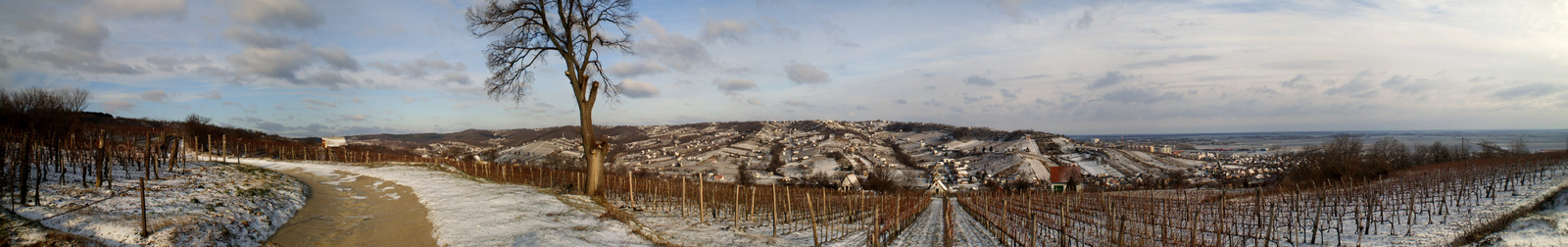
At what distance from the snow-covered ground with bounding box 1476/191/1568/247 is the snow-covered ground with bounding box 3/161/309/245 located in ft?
61.2

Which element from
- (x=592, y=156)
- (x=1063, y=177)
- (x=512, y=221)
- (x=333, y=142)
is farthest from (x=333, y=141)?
(x=1063, y=177)

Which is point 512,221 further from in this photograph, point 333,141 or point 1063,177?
point 1063,177

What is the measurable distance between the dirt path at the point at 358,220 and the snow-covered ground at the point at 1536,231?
1658 centimetres

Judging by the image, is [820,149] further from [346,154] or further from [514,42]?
[514,42]

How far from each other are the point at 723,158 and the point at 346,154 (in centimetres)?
5964

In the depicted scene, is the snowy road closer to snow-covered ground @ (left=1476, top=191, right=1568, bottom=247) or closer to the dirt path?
snow-covered ground @ (left=1476, top=191, right=1568, bottom=247)

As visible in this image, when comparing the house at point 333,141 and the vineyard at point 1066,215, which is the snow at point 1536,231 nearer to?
the vineyard at point 1066,215

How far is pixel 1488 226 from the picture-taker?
1034 cm

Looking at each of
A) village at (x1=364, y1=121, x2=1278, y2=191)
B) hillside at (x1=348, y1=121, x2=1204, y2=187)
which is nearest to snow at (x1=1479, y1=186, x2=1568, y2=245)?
village at (x1=364, y1=121, x2=1278, y2=191)

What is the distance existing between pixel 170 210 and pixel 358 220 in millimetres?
2531

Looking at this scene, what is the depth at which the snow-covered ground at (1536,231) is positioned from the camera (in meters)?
8.82

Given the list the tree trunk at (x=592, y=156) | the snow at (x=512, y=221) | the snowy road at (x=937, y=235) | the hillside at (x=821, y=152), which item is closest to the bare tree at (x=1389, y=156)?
the hillside at (x=821, y=152)

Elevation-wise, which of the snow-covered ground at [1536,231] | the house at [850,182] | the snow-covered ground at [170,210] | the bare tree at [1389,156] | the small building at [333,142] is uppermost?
the small building at [333,142]

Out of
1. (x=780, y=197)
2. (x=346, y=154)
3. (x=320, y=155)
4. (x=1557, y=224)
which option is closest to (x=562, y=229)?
(x=780, y=197)
